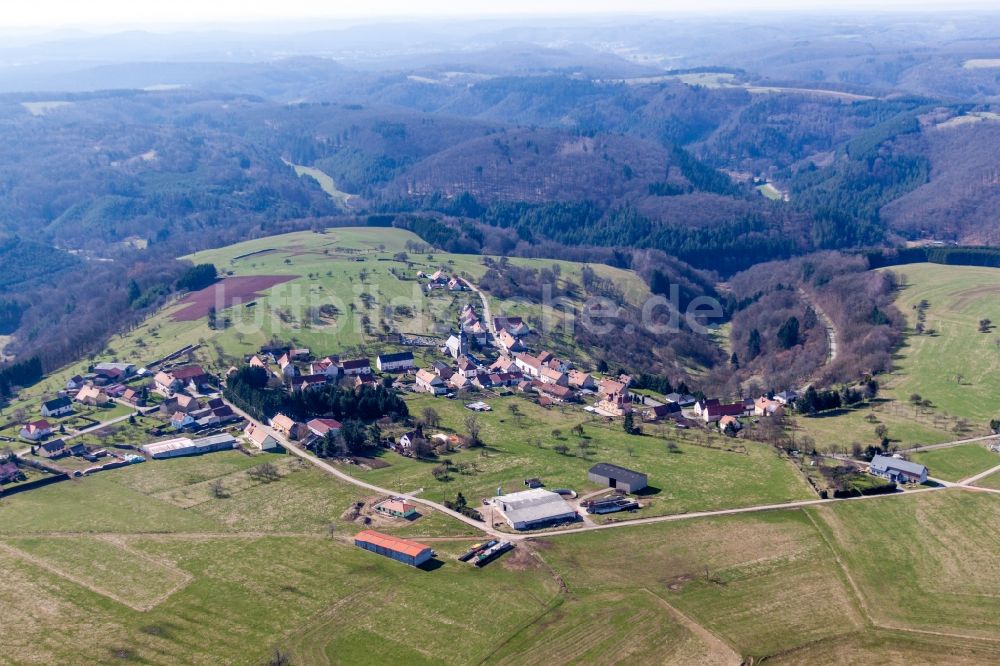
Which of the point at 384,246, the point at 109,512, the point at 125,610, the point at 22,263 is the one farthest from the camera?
the point at 22,263

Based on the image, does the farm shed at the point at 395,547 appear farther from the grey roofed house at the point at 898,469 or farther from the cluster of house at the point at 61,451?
the grey roofed house at the point at 898,469

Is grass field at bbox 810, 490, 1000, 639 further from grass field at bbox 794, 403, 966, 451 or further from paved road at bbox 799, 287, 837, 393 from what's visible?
paved road at bbox 799, 287, 837, 393

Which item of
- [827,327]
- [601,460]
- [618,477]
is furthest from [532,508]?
[827,327]

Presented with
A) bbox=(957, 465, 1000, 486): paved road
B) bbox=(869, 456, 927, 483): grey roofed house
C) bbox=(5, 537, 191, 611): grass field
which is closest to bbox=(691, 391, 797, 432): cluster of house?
bbox=(869, 456, 927, 483): grey roofed house

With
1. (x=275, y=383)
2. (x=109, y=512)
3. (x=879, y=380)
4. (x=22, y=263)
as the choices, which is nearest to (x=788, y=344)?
(x=879, y=380)

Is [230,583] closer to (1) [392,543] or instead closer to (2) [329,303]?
(1) [392,543]

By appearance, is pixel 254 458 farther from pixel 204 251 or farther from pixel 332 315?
pixel 204 251

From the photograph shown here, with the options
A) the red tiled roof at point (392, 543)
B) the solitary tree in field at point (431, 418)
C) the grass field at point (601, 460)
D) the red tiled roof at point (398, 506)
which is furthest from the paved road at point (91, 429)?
the red tiled roof at point (392, 543)
